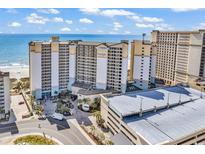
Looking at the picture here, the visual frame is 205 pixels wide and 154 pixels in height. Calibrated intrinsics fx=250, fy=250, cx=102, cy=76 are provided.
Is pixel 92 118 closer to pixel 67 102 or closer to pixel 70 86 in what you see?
pixel 67 102

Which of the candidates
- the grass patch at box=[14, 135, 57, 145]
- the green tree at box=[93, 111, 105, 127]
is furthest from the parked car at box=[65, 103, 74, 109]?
the grass patch at box=[14, 135, 57, 145]

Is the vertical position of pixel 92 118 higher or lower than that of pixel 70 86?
lower

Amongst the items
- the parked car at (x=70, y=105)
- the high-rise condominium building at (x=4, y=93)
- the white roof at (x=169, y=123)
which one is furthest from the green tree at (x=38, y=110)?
the white roof at (x=169, y=123)

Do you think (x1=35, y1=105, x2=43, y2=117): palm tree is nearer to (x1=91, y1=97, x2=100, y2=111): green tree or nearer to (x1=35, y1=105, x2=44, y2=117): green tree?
(x1=35, y1=105, x2=44, y2=117): green tree

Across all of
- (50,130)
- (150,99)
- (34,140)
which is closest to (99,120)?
(50,130)

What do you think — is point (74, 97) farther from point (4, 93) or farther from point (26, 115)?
point (4, 93)

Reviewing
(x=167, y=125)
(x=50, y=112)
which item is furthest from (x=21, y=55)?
(x=167, y=125)
